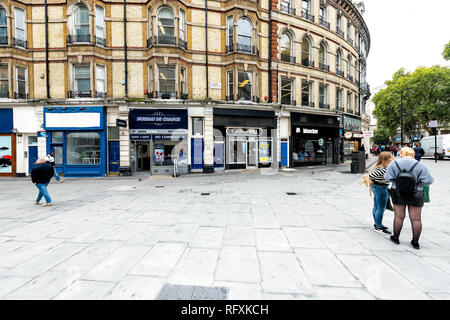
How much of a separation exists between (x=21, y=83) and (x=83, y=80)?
14.5ft

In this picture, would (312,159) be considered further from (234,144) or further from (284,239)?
(284,239)

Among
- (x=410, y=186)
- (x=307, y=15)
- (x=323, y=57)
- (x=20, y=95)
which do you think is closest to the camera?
(x=410, y=186)

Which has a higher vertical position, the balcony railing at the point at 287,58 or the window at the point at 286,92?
the balcony railing at the point at 287,58

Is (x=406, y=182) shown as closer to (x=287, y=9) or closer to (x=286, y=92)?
(x=286, y=92)

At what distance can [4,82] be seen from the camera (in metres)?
14.5

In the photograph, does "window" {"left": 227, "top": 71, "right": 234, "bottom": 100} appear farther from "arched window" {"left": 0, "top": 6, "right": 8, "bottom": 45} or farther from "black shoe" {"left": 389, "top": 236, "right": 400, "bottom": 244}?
"arched window" {"left": 0, "top": 6, "right": 8, "bottom": 45}

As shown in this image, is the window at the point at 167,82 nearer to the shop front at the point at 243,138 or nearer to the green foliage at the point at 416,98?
the shop front at the point at 243,138

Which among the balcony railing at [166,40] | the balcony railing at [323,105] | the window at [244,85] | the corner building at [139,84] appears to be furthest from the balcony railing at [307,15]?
the balcony railing at [166,40]

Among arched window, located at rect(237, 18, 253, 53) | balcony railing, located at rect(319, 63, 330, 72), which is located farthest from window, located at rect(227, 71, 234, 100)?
balcony railing, located at rect(319, 63, 330, 72)

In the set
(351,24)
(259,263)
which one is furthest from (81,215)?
(351,24)

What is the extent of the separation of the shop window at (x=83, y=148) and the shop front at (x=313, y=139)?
15.4 meters

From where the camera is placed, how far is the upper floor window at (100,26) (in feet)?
47.1

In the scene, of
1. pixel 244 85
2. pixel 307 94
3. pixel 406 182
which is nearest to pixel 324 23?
pixel 307 94

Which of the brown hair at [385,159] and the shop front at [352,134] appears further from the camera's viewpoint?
the shop front at [352,134]
